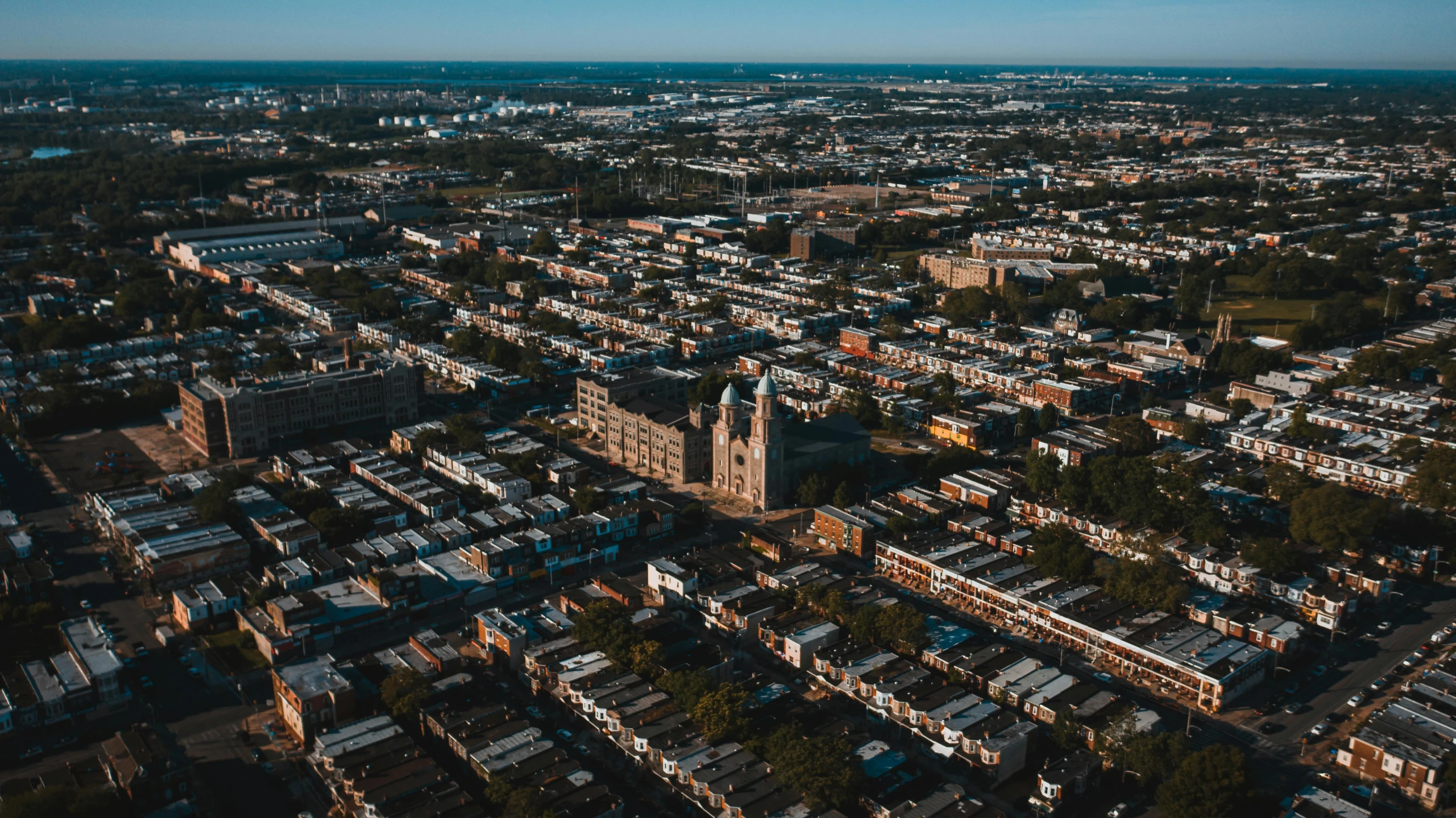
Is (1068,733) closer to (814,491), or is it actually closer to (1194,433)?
(814,491)

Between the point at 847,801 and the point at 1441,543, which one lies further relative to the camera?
the point at 1441,543

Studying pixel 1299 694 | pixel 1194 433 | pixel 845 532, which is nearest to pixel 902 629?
pixel 845 532

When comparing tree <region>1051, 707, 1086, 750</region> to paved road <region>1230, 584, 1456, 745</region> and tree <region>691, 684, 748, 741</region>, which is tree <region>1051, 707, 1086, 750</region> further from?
tree <region>691, 684, 748, 741</region>

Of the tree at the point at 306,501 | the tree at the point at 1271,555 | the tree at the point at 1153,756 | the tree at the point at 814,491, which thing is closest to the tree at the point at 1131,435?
the tree at the point at 1271,555

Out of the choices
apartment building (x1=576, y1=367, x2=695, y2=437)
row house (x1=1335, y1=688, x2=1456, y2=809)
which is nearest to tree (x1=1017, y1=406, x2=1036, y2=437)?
apartment building (x1=576, y1=367, x2=695, y2=437)

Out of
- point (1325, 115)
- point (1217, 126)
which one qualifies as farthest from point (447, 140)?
point (1325, 115)

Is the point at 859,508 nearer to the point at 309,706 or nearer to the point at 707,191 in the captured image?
the point at 309,706

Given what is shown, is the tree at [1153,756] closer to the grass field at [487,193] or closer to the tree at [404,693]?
the tree at [404,693]
